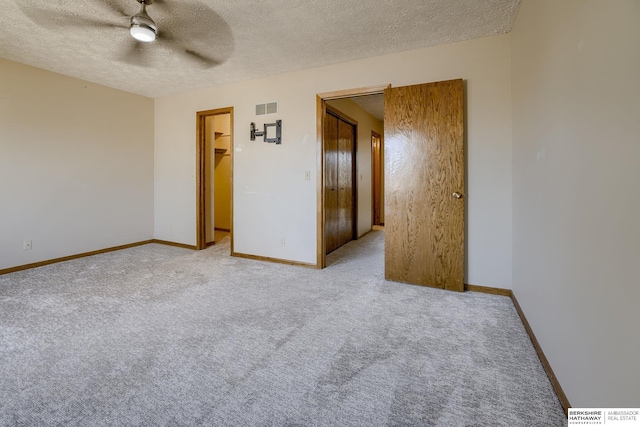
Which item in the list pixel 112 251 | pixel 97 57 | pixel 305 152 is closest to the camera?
pixel 97 57

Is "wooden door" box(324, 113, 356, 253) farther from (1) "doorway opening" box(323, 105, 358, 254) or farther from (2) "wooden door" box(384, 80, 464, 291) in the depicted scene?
(2) "wooden door" box(384, 80, 464, 291)

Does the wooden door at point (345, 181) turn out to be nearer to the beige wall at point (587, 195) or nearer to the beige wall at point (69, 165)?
the beige wall at point (587, 195)

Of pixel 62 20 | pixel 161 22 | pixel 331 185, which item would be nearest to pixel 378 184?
pixel 331 185

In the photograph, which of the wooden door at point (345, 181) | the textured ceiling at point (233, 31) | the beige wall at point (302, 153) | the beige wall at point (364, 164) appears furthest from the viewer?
the beige wall at point (364, 164)

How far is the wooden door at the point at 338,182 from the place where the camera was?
13.8 feet

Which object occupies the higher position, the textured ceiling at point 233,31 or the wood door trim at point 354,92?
the textured ceiling at point 233,31

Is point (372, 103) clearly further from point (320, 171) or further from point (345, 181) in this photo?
point (320, 171)

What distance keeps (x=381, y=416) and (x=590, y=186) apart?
129cm

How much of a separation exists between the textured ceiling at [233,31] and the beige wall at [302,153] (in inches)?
6.8

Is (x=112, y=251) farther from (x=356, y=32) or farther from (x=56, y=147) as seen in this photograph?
(x=356, y=32)

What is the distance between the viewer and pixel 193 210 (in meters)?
4.66

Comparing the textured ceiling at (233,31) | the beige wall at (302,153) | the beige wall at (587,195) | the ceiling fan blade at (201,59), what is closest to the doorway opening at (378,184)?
the beige wall at (302,153)

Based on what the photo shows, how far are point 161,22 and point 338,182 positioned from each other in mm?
2956

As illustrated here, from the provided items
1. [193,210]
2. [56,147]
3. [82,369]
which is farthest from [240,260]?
[56,147]
